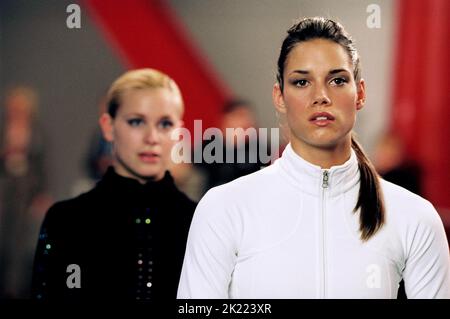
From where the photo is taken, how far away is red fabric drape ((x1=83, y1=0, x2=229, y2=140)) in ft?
8.08

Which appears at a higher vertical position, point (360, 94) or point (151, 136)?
point (360, 94)

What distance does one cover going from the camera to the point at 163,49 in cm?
249

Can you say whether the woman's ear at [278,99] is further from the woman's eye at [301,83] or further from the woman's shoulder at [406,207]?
the woman's shoulder at [406,207]

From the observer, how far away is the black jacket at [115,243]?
244 cm

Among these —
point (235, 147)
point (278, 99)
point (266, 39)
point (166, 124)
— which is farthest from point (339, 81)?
point (166, 124)

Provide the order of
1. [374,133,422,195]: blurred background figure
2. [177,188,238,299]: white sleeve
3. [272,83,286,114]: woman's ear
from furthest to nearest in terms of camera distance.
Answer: [374,133,422,195]: blurred background figure → [272,83,286,114]: woman's ear → [177,188,238,299]: white sleeve

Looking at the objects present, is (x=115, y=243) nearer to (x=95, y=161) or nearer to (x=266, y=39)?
(x=95, y=161)

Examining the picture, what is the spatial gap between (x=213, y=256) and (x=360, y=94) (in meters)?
0.68

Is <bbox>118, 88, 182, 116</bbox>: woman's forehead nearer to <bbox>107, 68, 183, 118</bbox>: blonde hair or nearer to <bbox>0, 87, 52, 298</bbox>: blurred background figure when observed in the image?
<bbox>107, 68, 183, 118</bbox>: blonde hair

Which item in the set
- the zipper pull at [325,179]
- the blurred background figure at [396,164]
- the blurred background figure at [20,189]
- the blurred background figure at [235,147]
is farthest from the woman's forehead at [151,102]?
the blurred background figure at [396,164]

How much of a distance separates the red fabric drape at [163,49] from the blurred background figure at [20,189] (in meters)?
0.35

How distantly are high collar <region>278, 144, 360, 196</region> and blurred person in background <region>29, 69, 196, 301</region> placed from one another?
1.30 ft

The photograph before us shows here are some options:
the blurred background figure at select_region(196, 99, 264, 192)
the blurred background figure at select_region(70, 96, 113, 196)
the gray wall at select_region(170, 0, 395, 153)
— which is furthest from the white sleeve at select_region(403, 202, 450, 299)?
the blurred background figure at select_region(70, 96, 113, 196)
